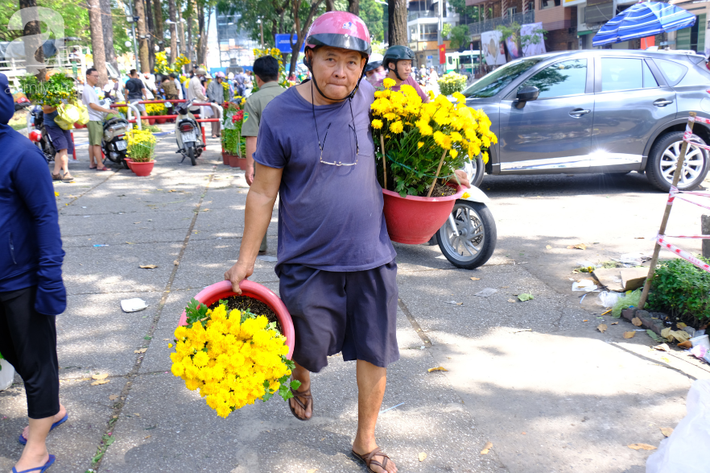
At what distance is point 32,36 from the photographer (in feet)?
43.1

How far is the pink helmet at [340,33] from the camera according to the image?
2.33 m

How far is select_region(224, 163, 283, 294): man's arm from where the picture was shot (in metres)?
2.52

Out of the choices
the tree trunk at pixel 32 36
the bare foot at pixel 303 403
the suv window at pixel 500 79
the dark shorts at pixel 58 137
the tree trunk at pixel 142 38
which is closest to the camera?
the bare foot at pixel 303 403

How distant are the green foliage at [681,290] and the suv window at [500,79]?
4.78m

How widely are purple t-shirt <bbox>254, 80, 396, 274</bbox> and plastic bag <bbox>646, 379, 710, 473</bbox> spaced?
1.29 meters

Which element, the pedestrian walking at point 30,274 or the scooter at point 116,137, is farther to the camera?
the scooter at point 116,137

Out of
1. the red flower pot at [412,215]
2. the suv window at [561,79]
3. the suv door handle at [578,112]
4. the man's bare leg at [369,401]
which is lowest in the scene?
the man's bare leg at [369,401]

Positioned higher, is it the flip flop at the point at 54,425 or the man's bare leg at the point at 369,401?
the man's bare leg at the point at 369,401

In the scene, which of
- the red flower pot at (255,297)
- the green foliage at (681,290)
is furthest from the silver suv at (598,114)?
the red flower pot at (255,297)

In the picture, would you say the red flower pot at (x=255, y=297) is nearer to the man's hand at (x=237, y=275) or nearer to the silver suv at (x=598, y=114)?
the man's hand at (x=237, y=275)

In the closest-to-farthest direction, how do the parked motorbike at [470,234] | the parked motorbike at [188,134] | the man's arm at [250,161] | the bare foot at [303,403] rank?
the bare foot at [303,403], the man's arm at [250,161], the parked motorbike at [470,234], the parked motorbike at [188,134]

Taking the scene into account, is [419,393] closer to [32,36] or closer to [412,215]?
[412,215]

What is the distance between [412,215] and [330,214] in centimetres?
56

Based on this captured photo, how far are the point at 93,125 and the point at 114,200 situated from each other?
303 cm
